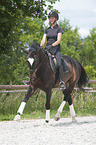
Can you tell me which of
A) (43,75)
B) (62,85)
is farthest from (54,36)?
(62,85)

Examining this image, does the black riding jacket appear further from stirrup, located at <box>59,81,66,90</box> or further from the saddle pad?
stirrup, located at <box>59,81,66,90</box>

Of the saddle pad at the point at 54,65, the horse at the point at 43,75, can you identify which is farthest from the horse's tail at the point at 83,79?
the saddle pad at the point at 54,65

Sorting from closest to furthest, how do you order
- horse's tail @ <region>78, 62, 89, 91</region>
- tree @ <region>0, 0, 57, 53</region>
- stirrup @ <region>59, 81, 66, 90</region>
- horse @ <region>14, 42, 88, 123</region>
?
horse @ <region>14, 42, 88, 123</region> → stirrup @ <region>59, 81, 66, 90</region> → horse's tail @ <region>78, 62, 89, 91</region> → tree @ <region>0, 0, 57, 53</region>

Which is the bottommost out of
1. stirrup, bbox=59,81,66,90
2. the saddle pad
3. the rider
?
Result: stirrup, bbox=59,81,66,90

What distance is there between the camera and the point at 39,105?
10906 millimetres

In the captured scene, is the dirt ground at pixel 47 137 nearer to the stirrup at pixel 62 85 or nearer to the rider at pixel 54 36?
the stirrup at pixel 62 85

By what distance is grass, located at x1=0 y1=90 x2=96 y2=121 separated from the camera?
407 inches

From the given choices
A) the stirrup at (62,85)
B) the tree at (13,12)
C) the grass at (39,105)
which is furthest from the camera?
the tree at (13,12)

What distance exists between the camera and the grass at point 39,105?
1034cm

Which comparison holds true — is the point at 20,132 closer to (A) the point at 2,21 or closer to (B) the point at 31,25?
(A) the point at 2,21

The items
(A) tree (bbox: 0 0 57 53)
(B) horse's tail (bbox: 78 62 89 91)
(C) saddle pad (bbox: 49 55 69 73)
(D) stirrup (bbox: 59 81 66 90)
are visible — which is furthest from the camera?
(A) tree (bbox: 0 0 57 53)

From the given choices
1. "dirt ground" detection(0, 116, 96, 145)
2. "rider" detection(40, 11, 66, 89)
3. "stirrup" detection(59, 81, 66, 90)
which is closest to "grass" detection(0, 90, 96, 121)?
"stirrup" detection(59, 81, 66, 90)

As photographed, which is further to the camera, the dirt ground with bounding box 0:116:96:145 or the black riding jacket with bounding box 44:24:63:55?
the black riding jacket with bounding box 44:24:63:55

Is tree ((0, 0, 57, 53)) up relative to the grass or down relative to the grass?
up
